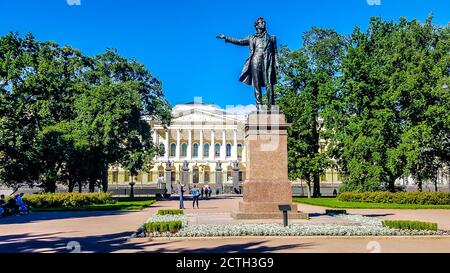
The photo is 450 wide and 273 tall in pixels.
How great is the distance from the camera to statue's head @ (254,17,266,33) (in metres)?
17.7

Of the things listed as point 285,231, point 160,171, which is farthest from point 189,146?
point 285,231

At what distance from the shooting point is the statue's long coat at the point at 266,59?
17375 mm

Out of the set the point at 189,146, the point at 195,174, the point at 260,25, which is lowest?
the point at 195,174

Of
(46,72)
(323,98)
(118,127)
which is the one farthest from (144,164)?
(323,98)

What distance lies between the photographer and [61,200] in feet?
96.9

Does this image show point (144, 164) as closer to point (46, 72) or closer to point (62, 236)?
point (46, 72)

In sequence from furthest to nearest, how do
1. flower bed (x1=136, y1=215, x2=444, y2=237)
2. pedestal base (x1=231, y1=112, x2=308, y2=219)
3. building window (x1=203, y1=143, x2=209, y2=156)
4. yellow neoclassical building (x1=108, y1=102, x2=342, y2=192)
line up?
building window (x1=203, y1=143, x2=209, y2=156), yellow neoclassical building (x1=108, y1=102, x2=342, y2=192), pedestal base (x1=231, y1=112, x2=308, y2=219), flower bed (x1=136, y1=215, x2=444, y2=237)

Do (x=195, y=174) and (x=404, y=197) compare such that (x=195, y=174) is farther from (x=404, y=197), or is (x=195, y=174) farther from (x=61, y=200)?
(x=404, y=197)

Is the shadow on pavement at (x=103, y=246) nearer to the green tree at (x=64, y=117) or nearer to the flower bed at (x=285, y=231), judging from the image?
the flower bed at (x=285, y=231)

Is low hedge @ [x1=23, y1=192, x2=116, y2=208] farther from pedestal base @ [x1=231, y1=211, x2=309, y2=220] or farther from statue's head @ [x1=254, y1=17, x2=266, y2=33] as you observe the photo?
statue's head @ [x1=254, y1=17, x2=266, y2=33]

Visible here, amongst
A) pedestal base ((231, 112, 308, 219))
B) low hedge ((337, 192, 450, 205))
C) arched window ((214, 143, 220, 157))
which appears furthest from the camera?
arched window ((214, 143, 220, 157))

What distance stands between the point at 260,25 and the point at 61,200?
751 inches

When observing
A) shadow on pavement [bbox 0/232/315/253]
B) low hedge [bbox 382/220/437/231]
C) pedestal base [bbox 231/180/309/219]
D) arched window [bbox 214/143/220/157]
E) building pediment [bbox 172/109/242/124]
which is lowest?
shadow on pavement [bbox 0/232/315/253]

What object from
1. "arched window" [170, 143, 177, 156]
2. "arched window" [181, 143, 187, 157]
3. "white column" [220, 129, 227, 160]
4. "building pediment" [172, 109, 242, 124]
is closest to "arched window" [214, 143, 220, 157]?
"white column" [220, 129, 227, 160]
